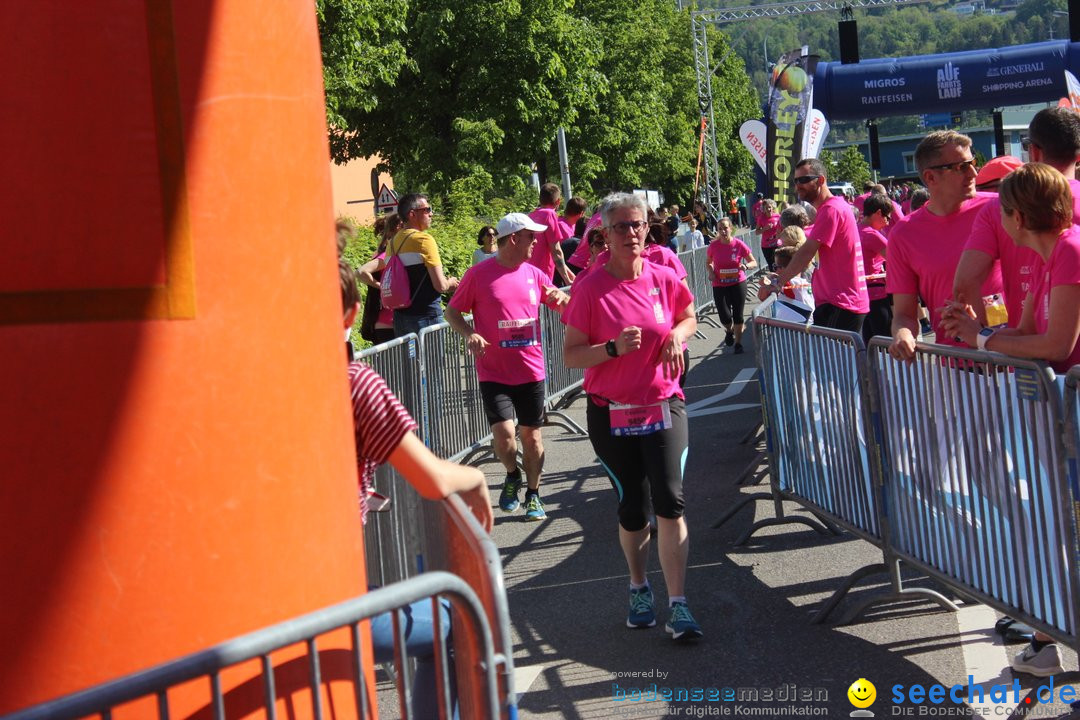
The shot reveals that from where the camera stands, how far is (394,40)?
2278cm

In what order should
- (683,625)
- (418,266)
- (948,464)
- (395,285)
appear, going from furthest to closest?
(418,266), (395,285), (683,625), (948,464)

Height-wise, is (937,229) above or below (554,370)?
above

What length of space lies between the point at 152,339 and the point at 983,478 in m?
3.33

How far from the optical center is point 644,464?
571cm

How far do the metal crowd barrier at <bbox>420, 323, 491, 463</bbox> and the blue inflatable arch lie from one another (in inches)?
913

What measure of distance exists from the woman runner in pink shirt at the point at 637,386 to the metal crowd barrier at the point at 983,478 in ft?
3.16

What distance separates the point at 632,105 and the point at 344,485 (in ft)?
111

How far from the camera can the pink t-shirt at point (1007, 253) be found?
500cm

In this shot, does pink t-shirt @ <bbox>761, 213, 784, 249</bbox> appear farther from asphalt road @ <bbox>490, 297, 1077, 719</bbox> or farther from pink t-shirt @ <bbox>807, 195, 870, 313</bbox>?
asphalt road @ <bbox>490, 297, 1077, 719</bbox>

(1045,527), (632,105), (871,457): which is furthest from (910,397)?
(632,105)

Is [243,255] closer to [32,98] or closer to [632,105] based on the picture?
[32,98]

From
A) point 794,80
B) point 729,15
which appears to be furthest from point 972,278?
point 729,15

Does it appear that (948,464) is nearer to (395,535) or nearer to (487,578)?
(395,535)

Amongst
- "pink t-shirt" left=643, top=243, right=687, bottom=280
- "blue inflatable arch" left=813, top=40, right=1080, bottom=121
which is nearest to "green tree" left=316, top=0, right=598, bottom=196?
"blue inflatable arch" left=813, top=40, right=1080, bottom=121
